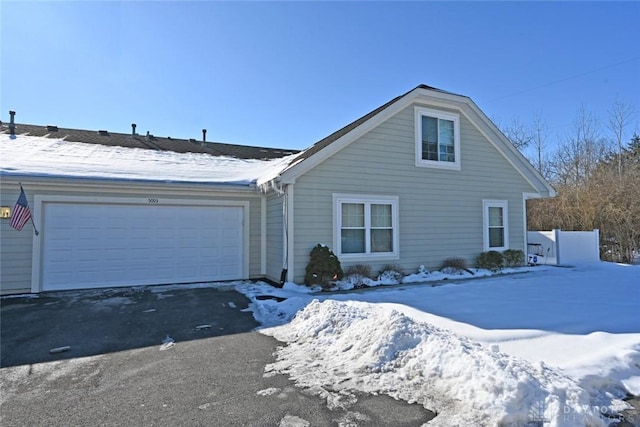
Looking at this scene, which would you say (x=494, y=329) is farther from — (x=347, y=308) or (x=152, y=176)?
(x=152, y=176)

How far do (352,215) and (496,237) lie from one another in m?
5.41

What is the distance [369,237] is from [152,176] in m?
5.86

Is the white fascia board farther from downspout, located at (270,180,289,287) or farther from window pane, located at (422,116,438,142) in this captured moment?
window pane, located at (422,116,438,142)

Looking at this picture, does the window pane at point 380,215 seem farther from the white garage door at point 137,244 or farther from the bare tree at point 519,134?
the bare tree at point 519,134

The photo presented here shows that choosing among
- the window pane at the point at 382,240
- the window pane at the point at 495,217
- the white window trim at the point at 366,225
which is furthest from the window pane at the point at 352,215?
the window pane at the point at 495,217

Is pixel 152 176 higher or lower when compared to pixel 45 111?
lower

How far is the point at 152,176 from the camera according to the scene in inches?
354

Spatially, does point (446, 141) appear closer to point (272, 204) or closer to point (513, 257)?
point (513, 257)

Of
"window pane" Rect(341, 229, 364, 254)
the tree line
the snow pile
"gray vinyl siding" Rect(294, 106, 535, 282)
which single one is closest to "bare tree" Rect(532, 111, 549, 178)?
the tree line

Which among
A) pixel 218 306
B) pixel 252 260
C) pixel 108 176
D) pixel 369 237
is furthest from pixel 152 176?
pixel 369 237

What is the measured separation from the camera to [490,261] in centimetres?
1080

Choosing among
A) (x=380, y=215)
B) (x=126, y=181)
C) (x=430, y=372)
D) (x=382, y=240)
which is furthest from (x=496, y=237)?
(x=126, y=181)

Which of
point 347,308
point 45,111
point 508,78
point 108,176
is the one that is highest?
point 508,78

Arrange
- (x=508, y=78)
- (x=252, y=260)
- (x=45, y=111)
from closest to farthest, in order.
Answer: (x=252, y=260) → (x=45, y=111) → (x=508, y=78)
